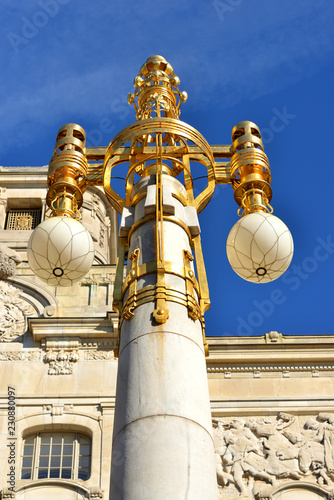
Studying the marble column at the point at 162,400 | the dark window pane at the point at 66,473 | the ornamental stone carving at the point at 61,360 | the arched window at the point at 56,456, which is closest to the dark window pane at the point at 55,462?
the arched window at the point at 56,456

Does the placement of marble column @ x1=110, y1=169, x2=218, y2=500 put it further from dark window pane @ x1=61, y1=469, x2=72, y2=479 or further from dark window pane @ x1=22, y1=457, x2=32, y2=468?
dark window pane @ x1=22, y1=457, x2=32, y2=468

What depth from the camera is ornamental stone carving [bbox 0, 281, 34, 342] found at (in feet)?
58.7

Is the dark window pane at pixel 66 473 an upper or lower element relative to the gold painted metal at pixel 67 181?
lower

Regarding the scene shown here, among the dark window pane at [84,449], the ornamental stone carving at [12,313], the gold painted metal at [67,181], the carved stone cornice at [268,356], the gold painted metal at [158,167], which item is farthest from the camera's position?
the ornamental stone carving at [12,313]

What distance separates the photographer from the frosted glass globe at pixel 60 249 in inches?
345

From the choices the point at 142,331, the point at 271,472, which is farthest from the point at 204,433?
the point at 271,472

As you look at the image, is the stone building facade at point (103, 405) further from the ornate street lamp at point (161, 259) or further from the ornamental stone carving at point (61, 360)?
the ornate street lamp at point (161, 259)

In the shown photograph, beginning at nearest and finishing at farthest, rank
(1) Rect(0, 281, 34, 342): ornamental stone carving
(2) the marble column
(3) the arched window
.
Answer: (2) the marble column, (3) the arched window, (1) Rect(0, 281, 34, 342): ornamental stone carving

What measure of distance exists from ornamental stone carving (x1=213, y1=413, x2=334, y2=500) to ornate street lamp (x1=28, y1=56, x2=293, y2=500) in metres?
7.62

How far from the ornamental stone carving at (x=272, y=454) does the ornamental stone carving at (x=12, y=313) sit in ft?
17.1

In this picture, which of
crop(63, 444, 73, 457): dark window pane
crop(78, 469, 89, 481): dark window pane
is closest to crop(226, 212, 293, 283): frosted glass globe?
crop(78, 469, 89, 481): dark window pane

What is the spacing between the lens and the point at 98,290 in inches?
758

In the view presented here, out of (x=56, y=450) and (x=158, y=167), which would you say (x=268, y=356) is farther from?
(x=158, y=167)

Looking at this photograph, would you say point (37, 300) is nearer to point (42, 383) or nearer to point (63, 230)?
point (42, 383)
